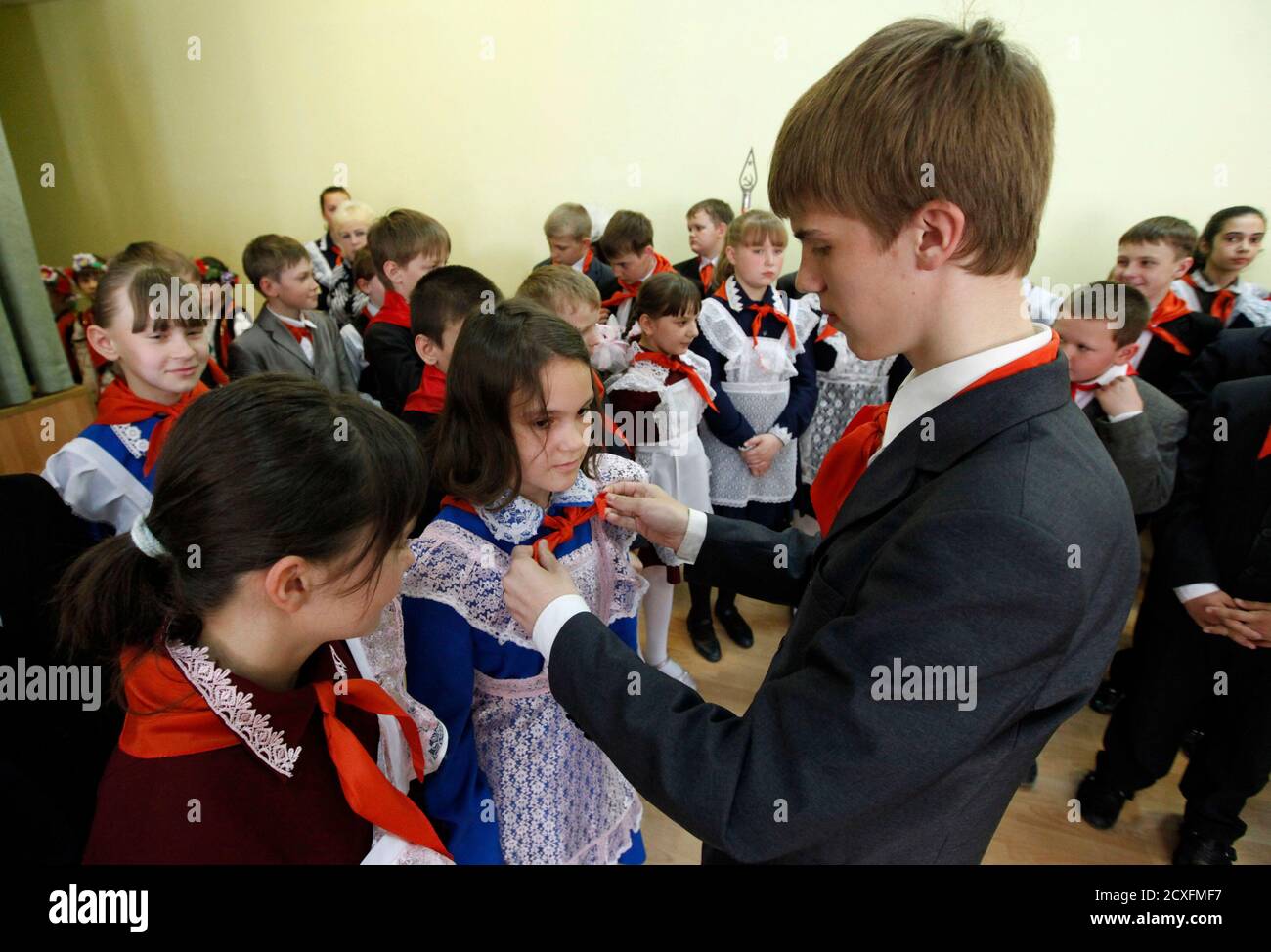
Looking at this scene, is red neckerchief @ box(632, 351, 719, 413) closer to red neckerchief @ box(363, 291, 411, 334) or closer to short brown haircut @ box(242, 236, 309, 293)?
red neckerchief @ box(363, 291, 411, 334)

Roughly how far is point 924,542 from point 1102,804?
2131mm

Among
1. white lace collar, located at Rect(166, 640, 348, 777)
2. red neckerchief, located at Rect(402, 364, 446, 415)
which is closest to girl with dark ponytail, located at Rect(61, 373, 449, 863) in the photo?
white lace collar, located at Rect(166, 640, 348, 777)

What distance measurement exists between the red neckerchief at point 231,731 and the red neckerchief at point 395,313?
1.93 meters

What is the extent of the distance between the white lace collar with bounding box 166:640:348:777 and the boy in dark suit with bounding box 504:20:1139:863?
1.17 ft

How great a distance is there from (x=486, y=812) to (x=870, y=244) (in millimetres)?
1100

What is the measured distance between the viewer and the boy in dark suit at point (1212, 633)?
1.75m

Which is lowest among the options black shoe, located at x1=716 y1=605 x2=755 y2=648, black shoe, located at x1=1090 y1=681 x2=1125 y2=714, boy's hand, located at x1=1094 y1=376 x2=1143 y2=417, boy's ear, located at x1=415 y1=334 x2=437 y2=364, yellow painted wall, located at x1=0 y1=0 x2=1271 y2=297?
black shoe, located at x1=1090 y1=681 x2=1125 y2=714

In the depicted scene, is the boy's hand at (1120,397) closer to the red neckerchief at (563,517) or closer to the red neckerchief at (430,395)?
the red neckerchief at (563,517)

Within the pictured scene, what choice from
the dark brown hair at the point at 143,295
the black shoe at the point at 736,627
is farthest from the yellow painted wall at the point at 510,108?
the dark brown hair at the point at 143,295

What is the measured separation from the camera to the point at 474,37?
4855 millimetres

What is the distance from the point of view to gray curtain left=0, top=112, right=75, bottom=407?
263cm
